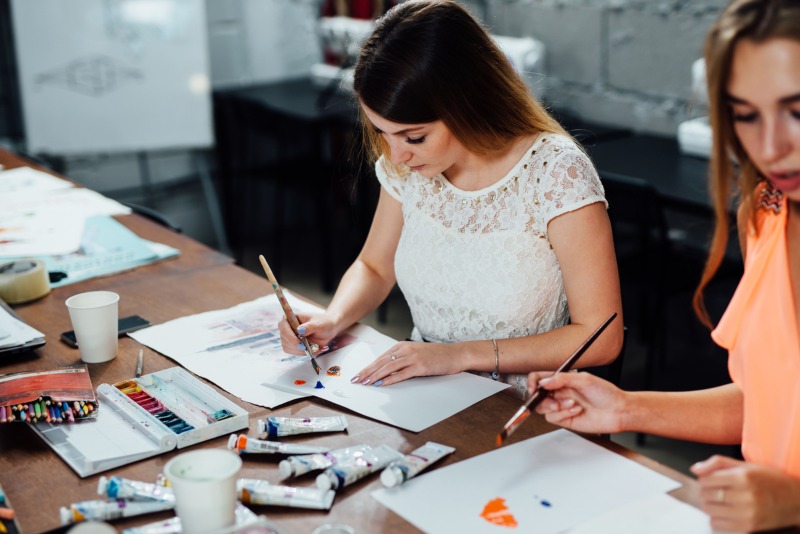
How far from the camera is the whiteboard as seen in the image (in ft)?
12.4

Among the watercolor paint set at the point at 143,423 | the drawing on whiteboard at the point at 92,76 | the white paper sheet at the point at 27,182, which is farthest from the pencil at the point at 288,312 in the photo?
the drawing on whiteboard at the point at 92,76

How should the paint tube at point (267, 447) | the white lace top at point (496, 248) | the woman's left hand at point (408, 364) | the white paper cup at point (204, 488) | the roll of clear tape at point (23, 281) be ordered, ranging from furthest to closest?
the roll of clear tape at point (23, 281), the white lace top at point (496, 248), the woman's left hand at point (408, 364), the paint tube at point (267, 447), the white paper cup at point (204, 488)

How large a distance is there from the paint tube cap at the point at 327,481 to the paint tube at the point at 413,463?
0.19ft

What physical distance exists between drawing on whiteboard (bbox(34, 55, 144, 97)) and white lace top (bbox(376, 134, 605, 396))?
258cm

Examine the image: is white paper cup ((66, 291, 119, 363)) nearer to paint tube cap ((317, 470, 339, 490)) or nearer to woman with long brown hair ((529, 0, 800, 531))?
paint tube cap ((317, 470, 339, 490))

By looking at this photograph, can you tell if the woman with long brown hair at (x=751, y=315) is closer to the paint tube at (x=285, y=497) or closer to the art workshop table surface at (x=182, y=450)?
the art workshop table surface at (x=182, y=450)

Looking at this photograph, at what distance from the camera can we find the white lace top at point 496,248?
5.19 feet

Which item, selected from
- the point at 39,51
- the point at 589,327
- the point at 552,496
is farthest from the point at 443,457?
the point at 39,51

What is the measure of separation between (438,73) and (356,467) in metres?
0.67

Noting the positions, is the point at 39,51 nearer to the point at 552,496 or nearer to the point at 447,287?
the point at 447,287

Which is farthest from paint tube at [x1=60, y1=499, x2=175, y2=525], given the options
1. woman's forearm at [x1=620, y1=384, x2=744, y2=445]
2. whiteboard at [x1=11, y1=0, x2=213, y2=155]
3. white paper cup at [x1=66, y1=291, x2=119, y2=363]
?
whiteboard at [x1=11, y1=0, x2=213, y2=155]

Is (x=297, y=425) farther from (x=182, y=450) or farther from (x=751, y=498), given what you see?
(x=751, y=498)

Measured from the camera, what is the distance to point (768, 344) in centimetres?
110

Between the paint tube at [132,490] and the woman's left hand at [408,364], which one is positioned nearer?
the paint tube at [132,490]
